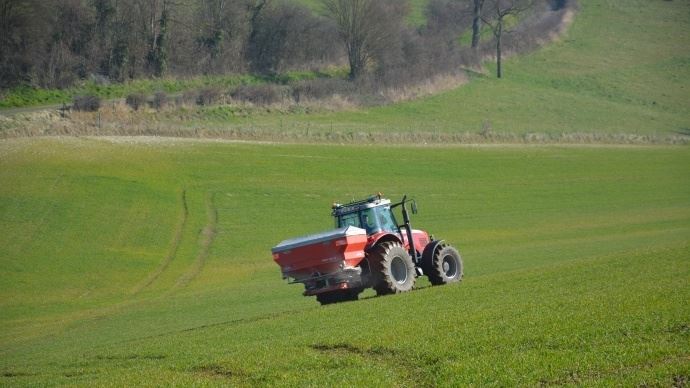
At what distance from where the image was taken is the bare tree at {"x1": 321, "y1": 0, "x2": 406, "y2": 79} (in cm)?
7925

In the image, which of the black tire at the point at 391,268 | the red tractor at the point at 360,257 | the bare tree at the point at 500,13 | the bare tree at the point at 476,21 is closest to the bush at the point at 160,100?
the bare tree at the point at 500,13

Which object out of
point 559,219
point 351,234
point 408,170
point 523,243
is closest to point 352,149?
point 408,170

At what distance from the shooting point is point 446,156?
58656 mm

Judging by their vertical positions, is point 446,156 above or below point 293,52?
below

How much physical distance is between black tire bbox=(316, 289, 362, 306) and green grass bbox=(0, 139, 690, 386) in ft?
4.46

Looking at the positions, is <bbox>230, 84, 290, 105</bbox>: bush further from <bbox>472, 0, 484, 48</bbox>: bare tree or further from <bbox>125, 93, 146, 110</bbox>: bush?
<bbox>472, 0, 484, 48</bbox>: bare tree

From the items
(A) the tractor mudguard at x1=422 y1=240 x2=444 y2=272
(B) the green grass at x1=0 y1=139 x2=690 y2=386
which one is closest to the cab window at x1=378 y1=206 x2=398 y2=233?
(A) the tractor mudguard at x1=422 y1=240 x2=444 y2=272

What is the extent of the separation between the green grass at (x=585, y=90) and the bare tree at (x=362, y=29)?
6758mm

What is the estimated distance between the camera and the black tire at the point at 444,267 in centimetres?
2462

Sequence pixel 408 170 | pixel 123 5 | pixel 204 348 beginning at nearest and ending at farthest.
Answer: pixel 204 348 < pixel 408 170 < pixel 123 5

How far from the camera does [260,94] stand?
6888 centimetres

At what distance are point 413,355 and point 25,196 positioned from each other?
107ft

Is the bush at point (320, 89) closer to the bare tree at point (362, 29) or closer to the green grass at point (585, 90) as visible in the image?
the green grass at point (585, 90)

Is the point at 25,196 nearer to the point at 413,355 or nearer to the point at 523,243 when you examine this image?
the point at 523,243
